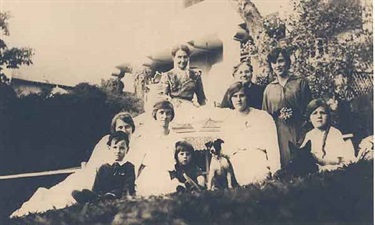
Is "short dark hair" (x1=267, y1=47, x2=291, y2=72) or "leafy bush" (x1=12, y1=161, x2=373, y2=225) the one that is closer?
"leafy bush" (x1=12, y1=161, x2=373, y2=225)

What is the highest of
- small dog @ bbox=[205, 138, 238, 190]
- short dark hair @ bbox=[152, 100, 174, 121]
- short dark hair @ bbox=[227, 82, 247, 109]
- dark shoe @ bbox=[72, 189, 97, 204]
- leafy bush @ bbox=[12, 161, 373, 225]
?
short dark hair @ bbox=[227, 82, 247, 109]

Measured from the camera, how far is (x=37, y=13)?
6.27ft

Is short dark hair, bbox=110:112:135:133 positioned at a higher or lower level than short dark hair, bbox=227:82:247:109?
lower

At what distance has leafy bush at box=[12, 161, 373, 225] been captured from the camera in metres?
1.87

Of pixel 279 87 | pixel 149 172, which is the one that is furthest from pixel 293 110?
pixel 149 172

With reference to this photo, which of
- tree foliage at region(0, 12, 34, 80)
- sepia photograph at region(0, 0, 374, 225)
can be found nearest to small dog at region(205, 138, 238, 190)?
sepia photograph at region(0, 0, 374, 225)

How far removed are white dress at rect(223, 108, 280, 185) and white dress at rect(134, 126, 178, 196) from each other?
0.85 ft

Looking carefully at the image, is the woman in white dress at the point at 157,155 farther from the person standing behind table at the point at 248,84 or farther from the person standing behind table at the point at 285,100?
the person standing behind table at the point at 285,100

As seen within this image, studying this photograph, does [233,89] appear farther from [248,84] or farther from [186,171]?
[186,171]

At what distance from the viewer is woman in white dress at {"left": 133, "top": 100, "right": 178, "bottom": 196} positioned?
1.89m

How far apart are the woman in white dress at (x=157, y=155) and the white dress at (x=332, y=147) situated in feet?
2.04

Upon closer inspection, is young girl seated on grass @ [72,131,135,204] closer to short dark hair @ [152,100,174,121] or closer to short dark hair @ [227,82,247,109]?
short dark hair @ [152,100,174,121]

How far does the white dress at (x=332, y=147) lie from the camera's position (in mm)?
1951

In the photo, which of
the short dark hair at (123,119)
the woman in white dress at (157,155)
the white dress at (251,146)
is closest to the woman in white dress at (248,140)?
the white dress at (251,146)
